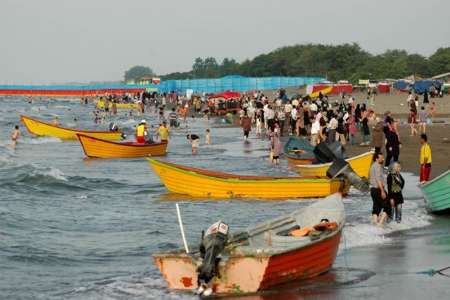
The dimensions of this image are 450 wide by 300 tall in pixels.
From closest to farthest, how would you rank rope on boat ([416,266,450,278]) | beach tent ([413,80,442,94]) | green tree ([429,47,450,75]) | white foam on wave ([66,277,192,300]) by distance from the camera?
white foam on wave ([66,277,192,300]) < rope on boat ([416,266,450,278]) < beach tent ([413,80,442,94]) < green tree ([429,47,450,75])

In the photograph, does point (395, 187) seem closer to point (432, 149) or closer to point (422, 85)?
point (432, 149)

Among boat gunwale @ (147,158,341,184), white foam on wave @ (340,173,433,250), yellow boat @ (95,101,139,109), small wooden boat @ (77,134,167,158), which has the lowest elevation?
yellow boat @ (95,101,139,109)

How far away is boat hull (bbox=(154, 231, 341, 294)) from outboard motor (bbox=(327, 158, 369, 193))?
27.9 feet

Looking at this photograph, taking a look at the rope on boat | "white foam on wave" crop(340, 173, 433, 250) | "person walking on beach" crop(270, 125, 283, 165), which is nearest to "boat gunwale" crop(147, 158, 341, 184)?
"white foam on wave" crop(340, 173, 433, 250)

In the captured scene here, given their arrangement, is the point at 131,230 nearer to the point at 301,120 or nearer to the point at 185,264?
the point at 185,264

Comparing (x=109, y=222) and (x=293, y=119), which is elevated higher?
(x=293, y=119)

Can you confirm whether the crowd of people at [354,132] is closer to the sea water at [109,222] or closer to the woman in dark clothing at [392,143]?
the woman in dark clothing at [392,143]

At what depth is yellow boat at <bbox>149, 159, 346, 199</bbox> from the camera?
74.5ft

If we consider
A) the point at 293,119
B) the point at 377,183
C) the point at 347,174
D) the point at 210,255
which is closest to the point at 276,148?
the point at 347,174

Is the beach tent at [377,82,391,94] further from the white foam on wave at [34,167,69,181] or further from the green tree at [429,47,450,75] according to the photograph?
the white foam on wave at [34,167,69,181]

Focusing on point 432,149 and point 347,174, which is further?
point 432,149

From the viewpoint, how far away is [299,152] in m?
29.8

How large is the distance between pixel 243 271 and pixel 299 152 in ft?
56.9

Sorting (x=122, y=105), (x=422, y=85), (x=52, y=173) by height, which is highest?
(x=422, y=85)
